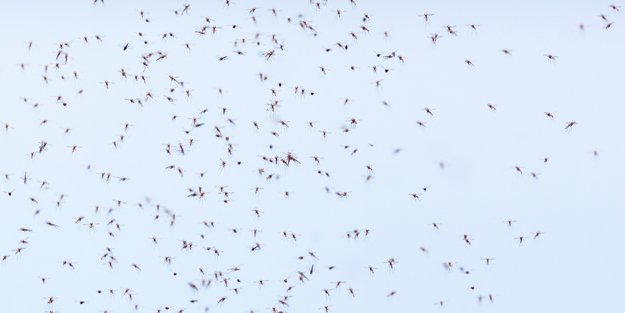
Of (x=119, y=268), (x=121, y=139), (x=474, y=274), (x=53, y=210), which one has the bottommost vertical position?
(x=474, y=274)

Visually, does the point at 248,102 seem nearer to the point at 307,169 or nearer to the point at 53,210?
the point at 307,169

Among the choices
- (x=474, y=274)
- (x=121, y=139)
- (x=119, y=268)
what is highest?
(x=121, y=139)

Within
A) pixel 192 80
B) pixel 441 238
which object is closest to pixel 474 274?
pixel 441 238

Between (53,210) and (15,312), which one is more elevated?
(53,210)

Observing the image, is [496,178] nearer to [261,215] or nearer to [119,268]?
[261,215]

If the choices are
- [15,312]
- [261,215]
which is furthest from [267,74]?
[15,312]

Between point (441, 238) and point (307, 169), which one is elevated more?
point (307, 169)
